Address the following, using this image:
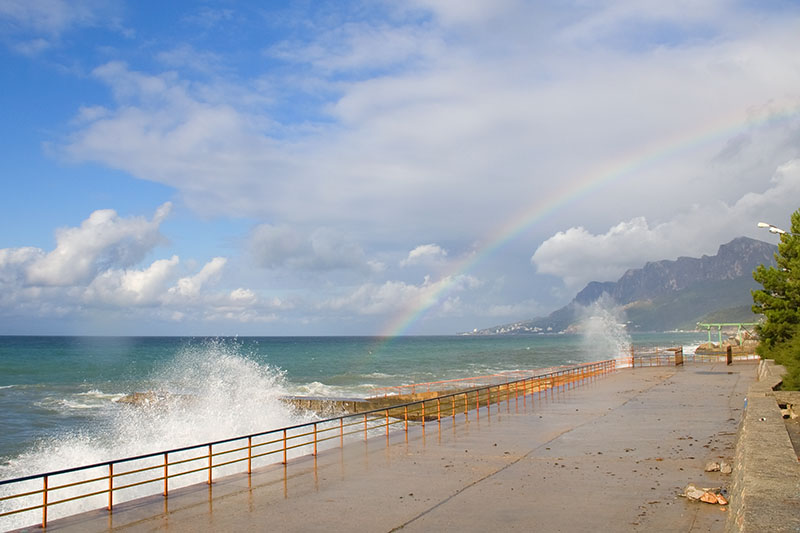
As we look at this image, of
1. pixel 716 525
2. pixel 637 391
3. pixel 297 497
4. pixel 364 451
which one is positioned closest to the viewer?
pixel 716 525

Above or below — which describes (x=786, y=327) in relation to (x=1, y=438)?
above

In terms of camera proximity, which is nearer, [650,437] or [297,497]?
[297,497]

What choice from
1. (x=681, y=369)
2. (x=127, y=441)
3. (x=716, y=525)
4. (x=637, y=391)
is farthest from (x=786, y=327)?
(x=127, y=441)

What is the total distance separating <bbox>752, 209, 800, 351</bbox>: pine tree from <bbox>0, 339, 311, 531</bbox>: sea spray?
81.6ft

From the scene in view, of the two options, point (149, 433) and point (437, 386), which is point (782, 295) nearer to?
point (437, 386)

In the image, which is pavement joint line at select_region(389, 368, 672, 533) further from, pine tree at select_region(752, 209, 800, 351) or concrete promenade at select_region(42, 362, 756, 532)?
pine tree at select_region(752, 209, 800, 351)

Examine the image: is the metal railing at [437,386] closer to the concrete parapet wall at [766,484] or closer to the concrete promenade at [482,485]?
the concrete promenade at [482,485]

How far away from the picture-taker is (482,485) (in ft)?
40.5

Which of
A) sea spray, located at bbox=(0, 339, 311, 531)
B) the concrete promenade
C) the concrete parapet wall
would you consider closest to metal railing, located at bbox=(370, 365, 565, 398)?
sea spray, located at bbox=(0, 339, 311, 531)

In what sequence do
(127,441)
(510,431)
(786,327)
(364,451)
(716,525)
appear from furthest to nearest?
(786,327)
(127,441)
(510,431)
(364,451)
(716,525)

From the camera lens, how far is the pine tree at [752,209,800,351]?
111 ft

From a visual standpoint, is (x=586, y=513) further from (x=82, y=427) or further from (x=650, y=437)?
(x=82, y=427)

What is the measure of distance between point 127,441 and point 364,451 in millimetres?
17477

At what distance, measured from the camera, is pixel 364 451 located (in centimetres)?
1684
